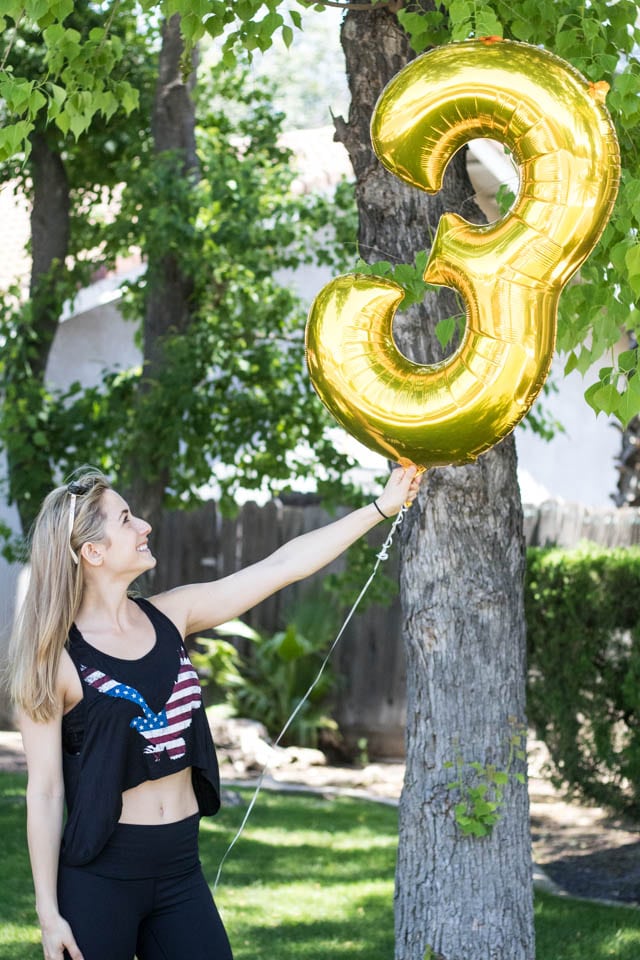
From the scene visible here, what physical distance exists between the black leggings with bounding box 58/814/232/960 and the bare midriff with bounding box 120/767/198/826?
0.02 metres

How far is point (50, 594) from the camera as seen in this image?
2840 mm

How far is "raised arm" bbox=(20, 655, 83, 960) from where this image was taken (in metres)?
2.64

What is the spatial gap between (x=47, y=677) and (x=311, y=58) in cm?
4781

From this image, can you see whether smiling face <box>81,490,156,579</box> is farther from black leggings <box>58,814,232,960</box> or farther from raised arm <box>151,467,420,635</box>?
black leggings <box>58,814,232,960</box>

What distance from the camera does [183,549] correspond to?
31.8ft

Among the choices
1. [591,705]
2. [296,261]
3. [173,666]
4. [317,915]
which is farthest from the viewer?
[296,261]

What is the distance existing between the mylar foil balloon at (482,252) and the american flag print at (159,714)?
0.71 m

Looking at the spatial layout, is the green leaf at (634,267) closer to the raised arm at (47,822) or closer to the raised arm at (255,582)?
the raised arm at (255,582)

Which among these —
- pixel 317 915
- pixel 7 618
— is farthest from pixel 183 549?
pixel 317 915

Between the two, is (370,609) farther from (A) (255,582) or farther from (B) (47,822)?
(B) (47,822)

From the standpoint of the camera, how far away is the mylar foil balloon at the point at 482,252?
8.72 ft

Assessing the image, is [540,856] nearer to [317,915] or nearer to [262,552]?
[317,915]

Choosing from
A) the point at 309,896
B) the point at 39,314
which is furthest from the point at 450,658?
the point at 39,314

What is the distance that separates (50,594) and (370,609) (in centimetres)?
631
